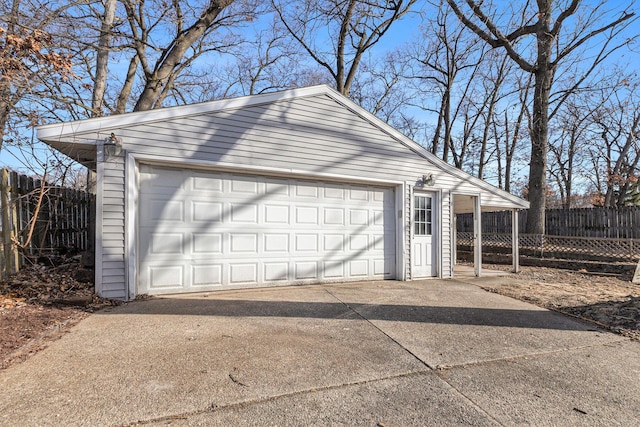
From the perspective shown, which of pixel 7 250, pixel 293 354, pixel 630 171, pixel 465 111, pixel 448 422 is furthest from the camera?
pixel 465 111


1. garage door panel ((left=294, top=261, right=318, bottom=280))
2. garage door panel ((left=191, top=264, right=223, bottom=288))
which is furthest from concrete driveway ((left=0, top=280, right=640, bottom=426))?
garage door panel ((left=294, top=261, right=318, bottom=280))

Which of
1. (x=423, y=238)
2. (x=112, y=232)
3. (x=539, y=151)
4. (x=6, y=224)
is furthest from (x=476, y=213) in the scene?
(x=6, y=224)

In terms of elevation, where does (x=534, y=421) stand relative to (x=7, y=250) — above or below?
below

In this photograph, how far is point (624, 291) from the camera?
6406 millimetres

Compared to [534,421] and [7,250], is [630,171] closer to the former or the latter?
[534,421]

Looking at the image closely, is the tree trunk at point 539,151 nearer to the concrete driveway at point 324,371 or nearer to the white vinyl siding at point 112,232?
the concrete driveway at point 324,371

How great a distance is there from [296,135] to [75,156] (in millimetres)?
3735

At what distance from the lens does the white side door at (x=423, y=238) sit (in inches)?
283

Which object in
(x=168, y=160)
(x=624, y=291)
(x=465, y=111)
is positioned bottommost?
(x=624, y=291)

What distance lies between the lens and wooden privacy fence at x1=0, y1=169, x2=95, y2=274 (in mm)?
5078

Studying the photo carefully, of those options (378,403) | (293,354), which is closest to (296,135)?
(293,354)

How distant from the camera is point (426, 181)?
7211 millimetres

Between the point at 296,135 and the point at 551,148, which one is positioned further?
the point at 551,148

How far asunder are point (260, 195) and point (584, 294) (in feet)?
20.2
